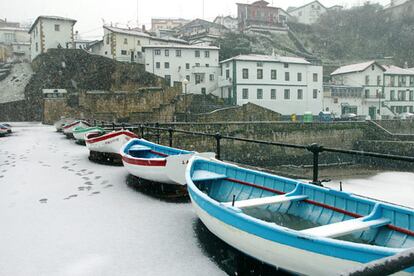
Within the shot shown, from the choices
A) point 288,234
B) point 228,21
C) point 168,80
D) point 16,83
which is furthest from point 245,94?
point 288,234

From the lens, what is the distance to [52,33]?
161 ft

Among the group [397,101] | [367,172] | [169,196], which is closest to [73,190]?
[169,196]

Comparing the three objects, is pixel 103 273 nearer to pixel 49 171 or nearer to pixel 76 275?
pixel 76 275

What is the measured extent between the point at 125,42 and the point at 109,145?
44.3 meters

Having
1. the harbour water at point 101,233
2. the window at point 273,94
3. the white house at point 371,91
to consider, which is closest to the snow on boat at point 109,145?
the harbour water at point 101,233

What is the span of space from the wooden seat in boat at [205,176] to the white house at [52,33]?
163ft

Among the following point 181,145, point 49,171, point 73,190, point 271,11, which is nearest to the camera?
point 73,190

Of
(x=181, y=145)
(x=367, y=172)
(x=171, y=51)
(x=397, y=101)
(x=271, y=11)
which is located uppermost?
(x=271, y=11)

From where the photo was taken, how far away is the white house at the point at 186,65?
46531 mm

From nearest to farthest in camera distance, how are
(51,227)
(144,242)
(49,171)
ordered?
(144,242) < (51,227) < (49,171)

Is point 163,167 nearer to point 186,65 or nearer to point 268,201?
point 268,201

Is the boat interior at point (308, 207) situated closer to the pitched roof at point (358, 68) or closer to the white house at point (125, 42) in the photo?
the white house at point (125, 42)

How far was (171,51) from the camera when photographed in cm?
4716

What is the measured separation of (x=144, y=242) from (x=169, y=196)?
2.23 metres
